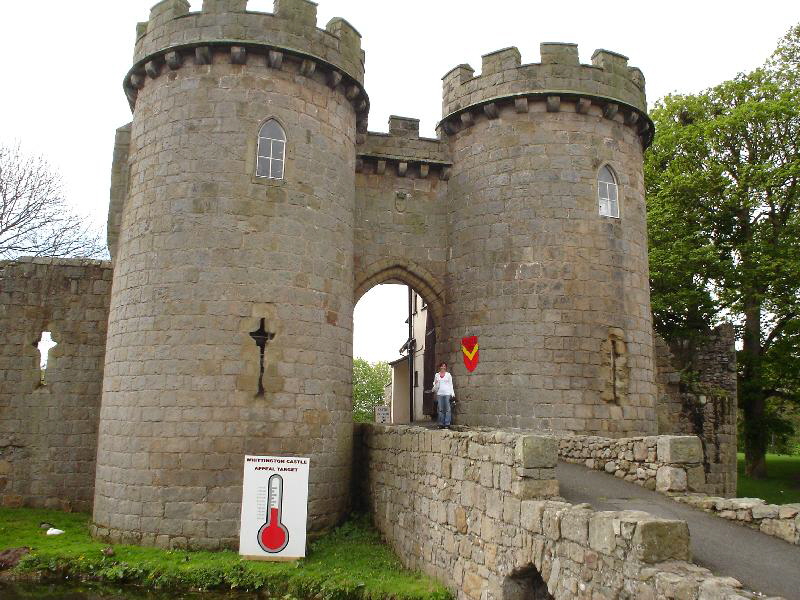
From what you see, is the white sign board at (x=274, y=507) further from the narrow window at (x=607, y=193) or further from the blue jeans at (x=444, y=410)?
the narrow window at (x=607, y=193)

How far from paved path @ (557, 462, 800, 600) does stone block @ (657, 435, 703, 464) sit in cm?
46

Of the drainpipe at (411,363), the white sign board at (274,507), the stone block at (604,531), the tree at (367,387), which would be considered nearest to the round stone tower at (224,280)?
the white sign board at (274,507)

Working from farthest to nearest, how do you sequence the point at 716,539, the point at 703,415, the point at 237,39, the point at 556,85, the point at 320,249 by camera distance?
the point at 703,415
the point at 556,85
the point at 320,249
the point at 237,39
the point at 716,539

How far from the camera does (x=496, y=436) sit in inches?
298

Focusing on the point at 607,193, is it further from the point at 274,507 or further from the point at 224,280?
the point at 274,507

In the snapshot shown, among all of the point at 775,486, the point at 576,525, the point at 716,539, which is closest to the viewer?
the point at 576,525

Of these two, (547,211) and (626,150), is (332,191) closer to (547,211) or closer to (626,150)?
(547,211)

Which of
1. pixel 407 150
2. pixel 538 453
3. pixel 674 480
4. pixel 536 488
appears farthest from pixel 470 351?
pixel 536 488

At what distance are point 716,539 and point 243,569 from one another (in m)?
6.16

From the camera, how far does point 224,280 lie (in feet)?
35.1

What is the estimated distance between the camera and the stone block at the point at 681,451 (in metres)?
7.80

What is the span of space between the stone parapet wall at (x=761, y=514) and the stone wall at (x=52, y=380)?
10.8m

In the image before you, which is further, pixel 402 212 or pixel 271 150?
pixel 402 212

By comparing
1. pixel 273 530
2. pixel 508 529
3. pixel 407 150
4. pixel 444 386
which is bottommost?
pixel 273 530
